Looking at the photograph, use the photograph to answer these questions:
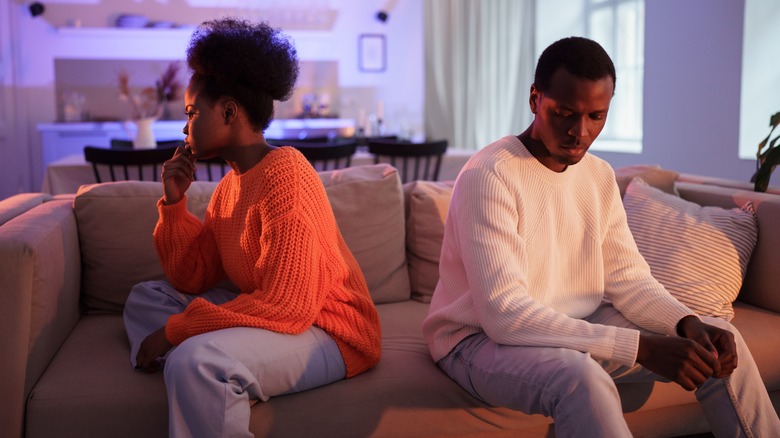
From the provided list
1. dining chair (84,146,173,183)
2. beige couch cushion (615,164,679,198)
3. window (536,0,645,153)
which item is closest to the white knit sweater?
beige couch cushion (615,164,679,198)

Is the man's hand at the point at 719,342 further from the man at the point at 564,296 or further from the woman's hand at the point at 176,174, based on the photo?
the woman's hand at the point at 176,174

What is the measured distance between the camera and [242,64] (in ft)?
5.29

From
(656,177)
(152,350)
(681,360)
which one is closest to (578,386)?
(681,360)

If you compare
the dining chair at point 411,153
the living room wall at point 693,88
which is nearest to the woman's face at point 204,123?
the dining chair at point 411,153

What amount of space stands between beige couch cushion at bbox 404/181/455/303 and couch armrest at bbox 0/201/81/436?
967 mm

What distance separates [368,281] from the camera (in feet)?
7.14

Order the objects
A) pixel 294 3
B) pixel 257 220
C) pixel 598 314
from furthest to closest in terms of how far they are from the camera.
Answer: pixel 294 3 → pixel 598 314 → pixel 257 220

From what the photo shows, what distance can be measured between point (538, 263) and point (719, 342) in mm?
379

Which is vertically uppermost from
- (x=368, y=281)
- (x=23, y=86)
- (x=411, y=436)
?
(x=23, y=86)

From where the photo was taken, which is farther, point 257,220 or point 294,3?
point 294,3

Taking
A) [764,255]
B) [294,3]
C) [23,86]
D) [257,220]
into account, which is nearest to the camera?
[257,220]

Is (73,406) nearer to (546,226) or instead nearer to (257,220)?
(257,220)

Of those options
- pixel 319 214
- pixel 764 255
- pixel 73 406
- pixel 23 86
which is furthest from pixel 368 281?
pixel 23 86

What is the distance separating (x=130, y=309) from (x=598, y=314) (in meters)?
1.10
